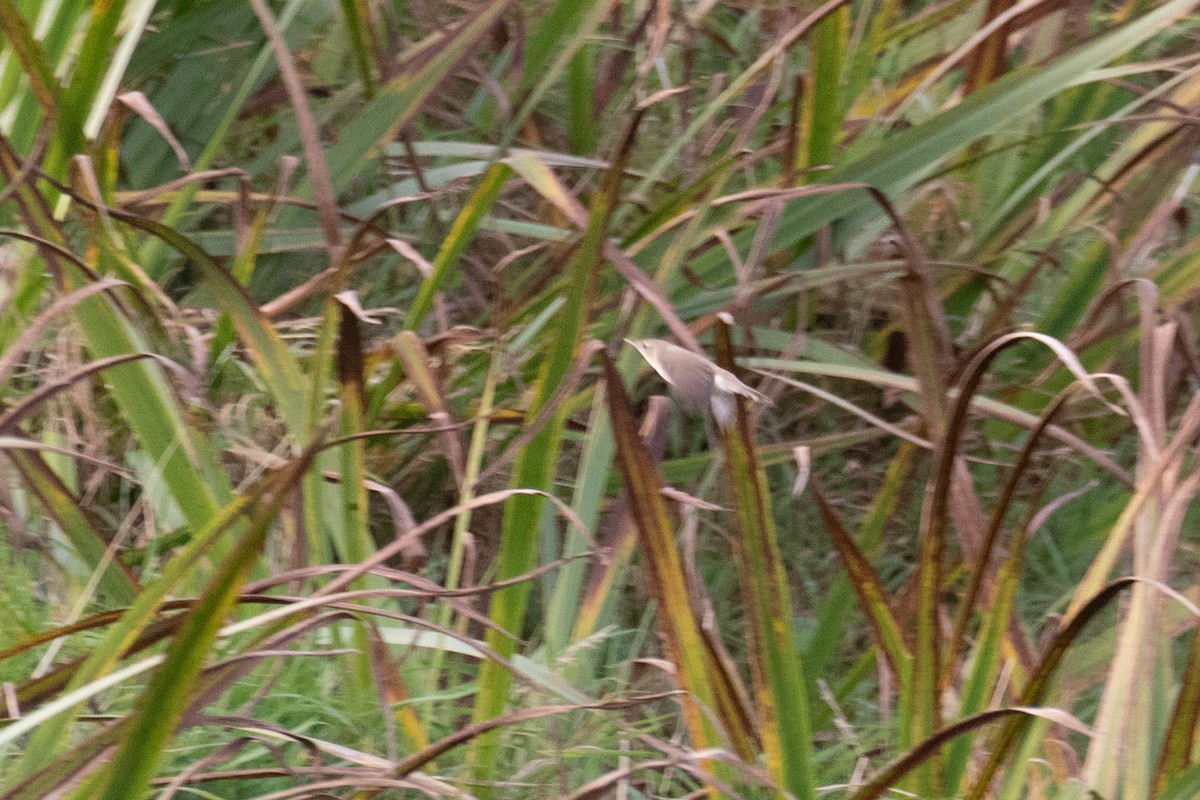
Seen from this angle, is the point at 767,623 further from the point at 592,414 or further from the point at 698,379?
the point at 592,414

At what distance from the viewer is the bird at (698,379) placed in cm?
70

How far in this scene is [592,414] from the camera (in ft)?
3.38

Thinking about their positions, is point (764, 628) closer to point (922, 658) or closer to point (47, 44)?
point (922, 658)

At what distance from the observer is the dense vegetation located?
30.0 inches

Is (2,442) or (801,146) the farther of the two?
(801,146)

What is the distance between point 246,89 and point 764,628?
2.36ft

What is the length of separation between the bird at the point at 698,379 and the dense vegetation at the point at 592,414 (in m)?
0.02

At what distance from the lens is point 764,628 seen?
0.77m

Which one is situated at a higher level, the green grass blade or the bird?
the bird

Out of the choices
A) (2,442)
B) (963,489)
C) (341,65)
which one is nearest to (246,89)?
(341,65)

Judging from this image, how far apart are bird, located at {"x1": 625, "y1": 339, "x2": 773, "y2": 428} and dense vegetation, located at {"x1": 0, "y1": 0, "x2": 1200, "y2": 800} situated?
0.06 feet

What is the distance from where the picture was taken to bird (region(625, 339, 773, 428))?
700 millimetres

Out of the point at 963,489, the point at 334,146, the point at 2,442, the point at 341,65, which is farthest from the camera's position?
the point at 341,65

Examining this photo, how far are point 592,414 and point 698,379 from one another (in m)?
0.33
